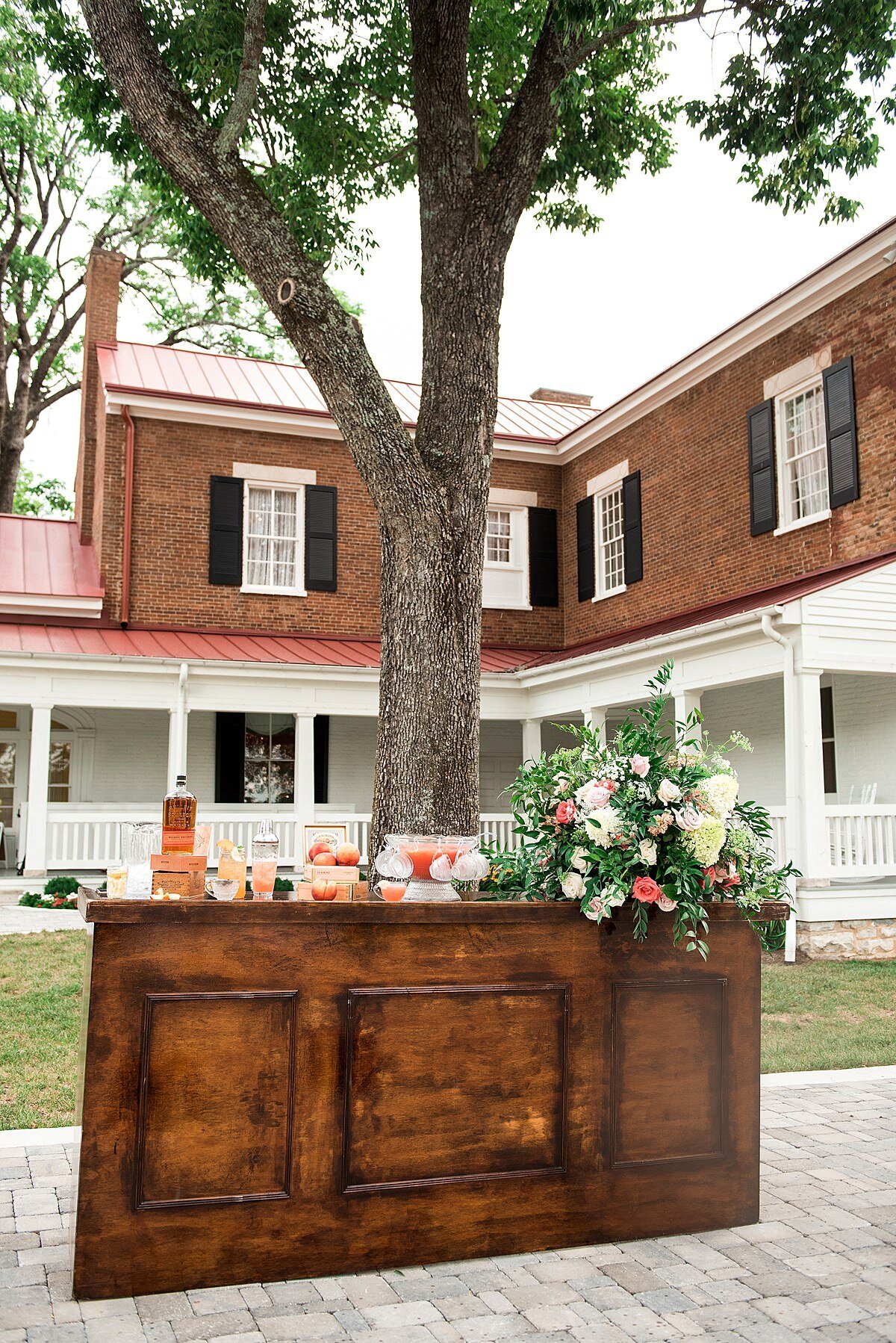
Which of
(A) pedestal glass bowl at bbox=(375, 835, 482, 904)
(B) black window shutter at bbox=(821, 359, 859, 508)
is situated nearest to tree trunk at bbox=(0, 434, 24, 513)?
(B) black window shutter at bbox=(821, 359, 859, 508)

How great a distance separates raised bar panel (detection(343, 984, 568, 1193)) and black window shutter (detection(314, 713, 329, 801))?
46.3 feet

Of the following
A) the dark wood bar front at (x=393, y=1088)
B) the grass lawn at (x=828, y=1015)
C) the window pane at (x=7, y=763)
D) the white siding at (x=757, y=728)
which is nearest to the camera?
the dark wood bar front at (x=393, y=1088)

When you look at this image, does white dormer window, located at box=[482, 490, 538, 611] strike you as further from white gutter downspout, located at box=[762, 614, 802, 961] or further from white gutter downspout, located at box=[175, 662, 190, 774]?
white gutter downspout, located at box=[762, 614, 802, 961]

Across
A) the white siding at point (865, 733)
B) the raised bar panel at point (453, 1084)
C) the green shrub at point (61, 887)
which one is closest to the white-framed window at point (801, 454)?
the white siding at point (865, 733)

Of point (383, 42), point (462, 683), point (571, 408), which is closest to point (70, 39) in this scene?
point (383, 42)

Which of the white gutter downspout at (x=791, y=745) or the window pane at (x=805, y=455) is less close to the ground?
the window pane at (x=805, y=455)

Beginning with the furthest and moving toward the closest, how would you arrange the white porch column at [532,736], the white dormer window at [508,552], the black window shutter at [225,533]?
the white dormer window at [508,552] < the black window shutter at [225,533] < the white porch column at [532,736]

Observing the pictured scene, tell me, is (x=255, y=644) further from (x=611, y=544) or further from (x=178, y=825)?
(x=178, y=825)

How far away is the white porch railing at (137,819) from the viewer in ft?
49.7

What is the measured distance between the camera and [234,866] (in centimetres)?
396

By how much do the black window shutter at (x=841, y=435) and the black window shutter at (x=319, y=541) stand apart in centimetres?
809

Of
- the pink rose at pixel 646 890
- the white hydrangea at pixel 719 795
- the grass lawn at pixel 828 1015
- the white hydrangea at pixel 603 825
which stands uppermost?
the white hydrangea at pixel 719 795

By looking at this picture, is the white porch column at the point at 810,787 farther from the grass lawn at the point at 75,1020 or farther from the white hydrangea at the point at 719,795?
the white hydrangea at the point at 719,795

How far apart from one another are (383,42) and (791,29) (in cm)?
327
